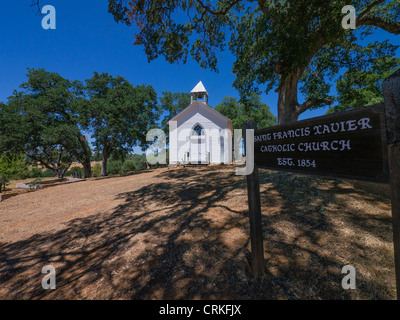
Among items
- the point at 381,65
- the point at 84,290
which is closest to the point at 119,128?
the point at 84,290

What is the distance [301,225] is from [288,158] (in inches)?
90.2

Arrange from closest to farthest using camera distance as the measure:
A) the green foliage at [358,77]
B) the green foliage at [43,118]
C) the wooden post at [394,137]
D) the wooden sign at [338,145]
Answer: the wooden post at [394,137]
the wooden sign at [338,145]
the green foliage at [358,77]
the green foliage at [43,118]

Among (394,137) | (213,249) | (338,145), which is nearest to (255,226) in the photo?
(213,249)

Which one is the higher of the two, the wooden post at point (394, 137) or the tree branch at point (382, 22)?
the tree branch at point (382, 22)

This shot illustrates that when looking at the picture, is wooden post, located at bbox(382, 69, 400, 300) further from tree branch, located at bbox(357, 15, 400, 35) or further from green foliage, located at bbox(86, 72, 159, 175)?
green foliage, located at bbox(86, 72, 159, 175)

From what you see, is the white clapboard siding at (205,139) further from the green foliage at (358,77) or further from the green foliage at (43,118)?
the green foliage at (43,118)

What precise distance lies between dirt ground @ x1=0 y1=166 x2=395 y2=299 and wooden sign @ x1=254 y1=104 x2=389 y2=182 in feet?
5.57

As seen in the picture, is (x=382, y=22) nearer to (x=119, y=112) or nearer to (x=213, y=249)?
(x=213, y=249)

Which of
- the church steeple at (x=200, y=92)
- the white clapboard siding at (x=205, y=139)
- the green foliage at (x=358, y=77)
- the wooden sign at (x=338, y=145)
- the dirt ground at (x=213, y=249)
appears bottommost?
the dirt ground at (x=213, y=249)

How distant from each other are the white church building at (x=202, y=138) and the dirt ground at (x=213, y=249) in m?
11.1

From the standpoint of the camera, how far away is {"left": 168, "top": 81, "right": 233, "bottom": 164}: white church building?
1658 cm

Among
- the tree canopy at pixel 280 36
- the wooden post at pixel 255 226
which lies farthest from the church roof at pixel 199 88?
the wooden post at pixel 255 226

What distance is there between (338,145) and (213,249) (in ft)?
8.82

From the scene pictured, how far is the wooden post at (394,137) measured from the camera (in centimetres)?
109
